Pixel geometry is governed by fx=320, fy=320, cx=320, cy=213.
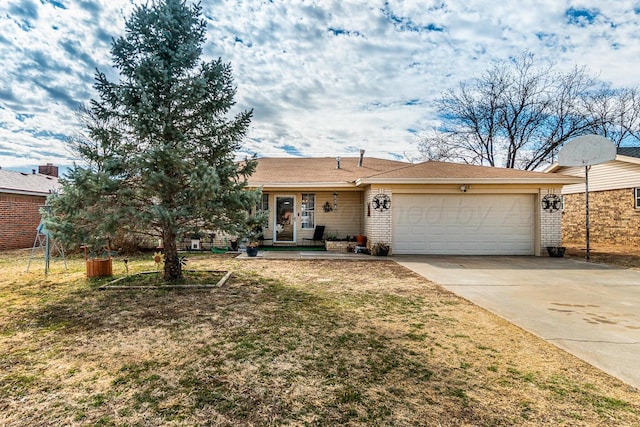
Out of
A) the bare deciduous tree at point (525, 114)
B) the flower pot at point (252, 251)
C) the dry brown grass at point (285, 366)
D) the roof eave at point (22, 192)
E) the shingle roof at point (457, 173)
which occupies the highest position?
the bare deciduous tree at point (525, 114)

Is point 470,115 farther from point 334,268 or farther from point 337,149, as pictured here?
point 334,268

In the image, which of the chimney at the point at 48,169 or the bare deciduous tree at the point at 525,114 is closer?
the bare deciduous tree at the point at 525,114

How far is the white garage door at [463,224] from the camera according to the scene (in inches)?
419

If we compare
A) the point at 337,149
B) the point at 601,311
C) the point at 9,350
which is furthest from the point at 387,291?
the point at 337,149

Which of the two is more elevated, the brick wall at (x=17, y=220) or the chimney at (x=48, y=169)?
the chimney at (x=48, y=169)

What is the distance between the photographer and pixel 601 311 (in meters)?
4.45

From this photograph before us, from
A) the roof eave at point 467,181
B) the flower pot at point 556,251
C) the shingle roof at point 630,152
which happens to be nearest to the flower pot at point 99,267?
the roof eave at point 467,181

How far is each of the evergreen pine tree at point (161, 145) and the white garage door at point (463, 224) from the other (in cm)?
628

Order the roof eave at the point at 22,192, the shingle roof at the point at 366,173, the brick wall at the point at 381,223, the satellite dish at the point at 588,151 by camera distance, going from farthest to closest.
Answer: the roof eave at the point at 22,192 → the brick wall at the point at 381,223 → the shingle roof at the point at 366,173 → the satellite dish at the point at 588,151

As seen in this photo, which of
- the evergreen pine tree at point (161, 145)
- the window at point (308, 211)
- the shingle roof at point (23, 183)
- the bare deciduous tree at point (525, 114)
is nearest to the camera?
the evergreen pine tree at point (161, 145)

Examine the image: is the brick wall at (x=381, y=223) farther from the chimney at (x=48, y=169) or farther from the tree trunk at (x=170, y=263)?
the chimney at (x=48, y=169)

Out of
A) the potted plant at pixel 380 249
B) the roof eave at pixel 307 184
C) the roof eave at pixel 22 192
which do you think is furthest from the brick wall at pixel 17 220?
the potted plant at pixel 380 249

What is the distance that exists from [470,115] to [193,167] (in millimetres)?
20463

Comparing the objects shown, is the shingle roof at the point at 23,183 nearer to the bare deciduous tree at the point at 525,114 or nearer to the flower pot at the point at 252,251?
the flower pot at the point at 252,251
